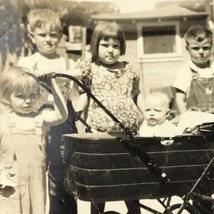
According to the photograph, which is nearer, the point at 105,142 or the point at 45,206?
the point at 105,142

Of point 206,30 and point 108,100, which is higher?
point 206,30

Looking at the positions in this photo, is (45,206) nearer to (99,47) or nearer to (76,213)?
(76,213)

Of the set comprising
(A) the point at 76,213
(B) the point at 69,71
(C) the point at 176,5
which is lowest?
(A) the point at 76,213

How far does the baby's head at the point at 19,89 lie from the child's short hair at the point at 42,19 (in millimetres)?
174

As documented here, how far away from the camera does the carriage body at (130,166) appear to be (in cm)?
137

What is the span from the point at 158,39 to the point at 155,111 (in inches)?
14.7

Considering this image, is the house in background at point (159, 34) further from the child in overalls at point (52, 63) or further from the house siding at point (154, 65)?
the child in overalls at point (52, 63)

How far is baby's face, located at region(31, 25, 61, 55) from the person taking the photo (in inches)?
63.1

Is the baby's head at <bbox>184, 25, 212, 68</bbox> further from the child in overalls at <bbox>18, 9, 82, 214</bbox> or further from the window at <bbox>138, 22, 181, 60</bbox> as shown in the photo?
the child in overalls at <bbox>18, 9, 82, 214</bbox>

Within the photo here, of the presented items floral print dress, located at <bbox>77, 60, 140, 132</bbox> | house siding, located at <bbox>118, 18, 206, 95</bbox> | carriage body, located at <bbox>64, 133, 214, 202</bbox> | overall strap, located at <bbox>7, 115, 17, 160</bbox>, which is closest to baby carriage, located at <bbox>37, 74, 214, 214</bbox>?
carriage body, located at <bbox>64, 133, 214, 202</bbox>

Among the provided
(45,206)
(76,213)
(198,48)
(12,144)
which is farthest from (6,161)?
(198,48)

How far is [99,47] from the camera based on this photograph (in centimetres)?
159

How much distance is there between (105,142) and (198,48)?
0.64 metres

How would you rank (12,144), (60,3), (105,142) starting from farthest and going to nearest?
1. (60,3)
2. (12,144)
3. (105,142)
